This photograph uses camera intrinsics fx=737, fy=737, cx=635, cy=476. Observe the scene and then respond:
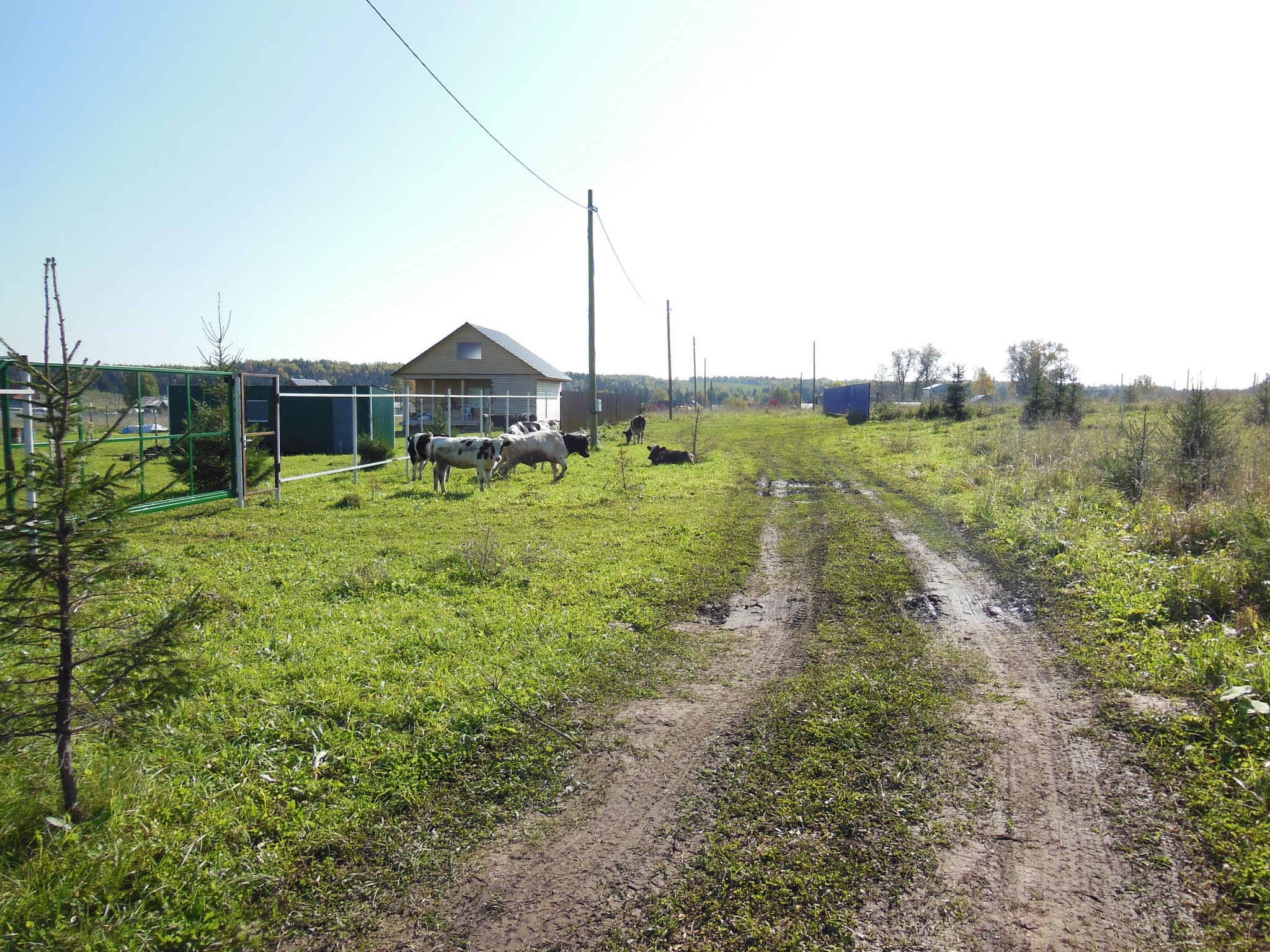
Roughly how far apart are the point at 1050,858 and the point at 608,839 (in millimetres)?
1911

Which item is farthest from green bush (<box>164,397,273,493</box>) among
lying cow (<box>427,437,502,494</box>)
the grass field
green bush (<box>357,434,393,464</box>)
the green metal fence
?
green bush (<box>357,434,393,464</box>)

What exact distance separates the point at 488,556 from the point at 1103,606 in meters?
5.87

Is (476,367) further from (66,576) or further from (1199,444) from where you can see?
(66,576)

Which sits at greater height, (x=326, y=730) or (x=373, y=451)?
(x=373, y=451)

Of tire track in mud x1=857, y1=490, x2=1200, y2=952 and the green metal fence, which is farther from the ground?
the green metal fence

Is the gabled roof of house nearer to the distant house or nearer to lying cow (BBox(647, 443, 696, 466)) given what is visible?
the distant house

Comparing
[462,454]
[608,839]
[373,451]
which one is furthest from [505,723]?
[373,451]

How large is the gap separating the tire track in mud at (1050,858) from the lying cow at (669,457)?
1486 cm

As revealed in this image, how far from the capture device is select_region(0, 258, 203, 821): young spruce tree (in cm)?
293

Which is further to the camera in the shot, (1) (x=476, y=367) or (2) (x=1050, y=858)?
(1) (x=476, y=367)

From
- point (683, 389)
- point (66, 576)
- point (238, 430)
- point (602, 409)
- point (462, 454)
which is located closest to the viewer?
point (66, 576)

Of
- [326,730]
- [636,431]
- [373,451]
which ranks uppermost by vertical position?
[636,431]

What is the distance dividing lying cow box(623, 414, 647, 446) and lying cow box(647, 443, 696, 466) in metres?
7.60

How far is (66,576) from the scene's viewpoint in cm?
299
